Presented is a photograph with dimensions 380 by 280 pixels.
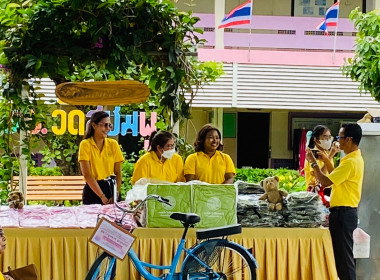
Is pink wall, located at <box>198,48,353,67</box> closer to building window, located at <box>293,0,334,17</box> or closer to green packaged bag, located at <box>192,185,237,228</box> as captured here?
building window, located at <box>293,0,334,17</box>

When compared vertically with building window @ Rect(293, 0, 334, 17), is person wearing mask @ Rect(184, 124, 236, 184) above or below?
below

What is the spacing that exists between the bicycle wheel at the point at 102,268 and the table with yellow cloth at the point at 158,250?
0.27 meters

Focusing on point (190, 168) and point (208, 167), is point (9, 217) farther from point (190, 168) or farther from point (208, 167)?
point (208, 167)

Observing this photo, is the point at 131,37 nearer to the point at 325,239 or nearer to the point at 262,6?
the point at 325,239

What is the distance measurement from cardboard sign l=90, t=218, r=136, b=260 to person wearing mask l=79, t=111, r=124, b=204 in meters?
1.33

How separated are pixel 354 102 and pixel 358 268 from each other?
627cm

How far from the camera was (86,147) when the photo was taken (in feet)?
19.1

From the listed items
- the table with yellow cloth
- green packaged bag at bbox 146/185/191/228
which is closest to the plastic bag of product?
the table with yellow cloth

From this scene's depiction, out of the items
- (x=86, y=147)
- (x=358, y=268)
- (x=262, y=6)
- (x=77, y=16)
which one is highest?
(x=262, y=6)

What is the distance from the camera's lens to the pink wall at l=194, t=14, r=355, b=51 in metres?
12.5

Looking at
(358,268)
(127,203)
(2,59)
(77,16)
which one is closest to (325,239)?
(358,268)

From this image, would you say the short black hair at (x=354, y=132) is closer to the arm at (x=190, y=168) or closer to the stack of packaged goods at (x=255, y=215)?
the stack of packaged goods at (x=255, y=215)

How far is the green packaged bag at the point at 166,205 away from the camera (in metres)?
4.88

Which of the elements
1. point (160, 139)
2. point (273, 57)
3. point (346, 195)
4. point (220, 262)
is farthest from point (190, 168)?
point (273, 57)
